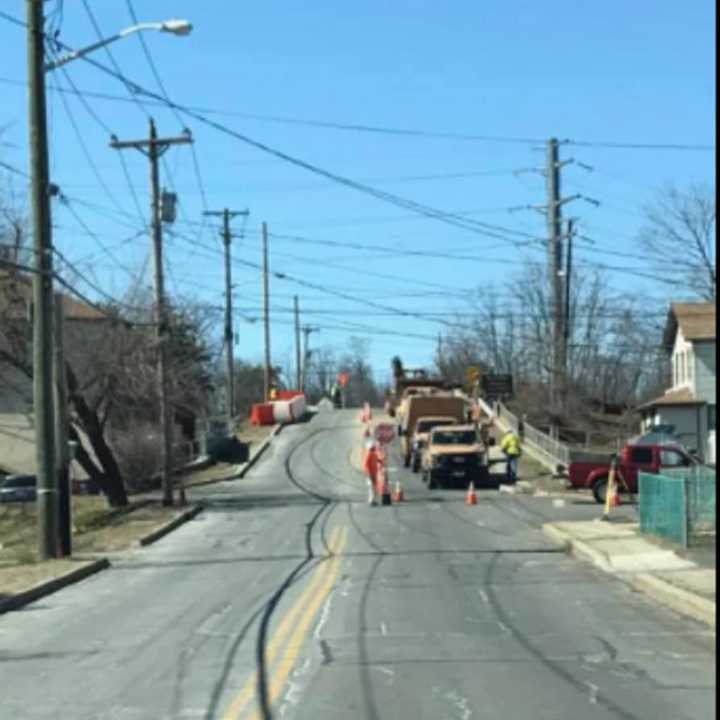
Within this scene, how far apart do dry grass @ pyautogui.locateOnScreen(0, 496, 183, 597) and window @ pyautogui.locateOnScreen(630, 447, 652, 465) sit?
41.5ft

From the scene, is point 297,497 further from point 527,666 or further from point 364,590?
point 527,666

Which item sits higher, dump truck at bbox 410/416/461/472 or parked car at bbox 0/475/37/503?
dump truck at bbox 410/416/461/472

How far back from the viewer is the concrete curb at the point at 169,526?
1059 inches

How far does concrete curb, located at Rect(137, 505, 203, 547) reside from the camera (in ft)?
88.2

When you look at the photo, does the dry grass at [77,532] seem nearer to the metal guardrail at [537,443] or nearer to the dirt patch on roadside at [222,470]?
the dirt patch on roadside at [222,470]

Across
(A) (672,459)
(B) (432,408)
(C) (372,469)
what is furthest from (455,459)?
(A) (672,459)

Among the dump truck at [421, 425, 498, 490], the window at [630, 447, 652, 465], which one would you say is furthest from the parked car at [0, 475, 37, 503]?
the window at [630, 447, 652, 465]

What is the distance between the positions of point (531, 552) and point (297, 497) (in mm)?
17486

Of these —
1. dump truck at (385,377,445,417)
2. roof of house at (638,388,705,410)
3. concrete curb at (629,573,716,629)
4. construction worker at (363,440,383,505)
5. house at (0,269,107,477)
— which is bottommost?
construction worker at (363,440,383,505)

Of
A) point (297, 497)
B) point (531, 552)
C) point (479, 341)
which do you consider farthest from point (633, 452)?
point (479, 341)

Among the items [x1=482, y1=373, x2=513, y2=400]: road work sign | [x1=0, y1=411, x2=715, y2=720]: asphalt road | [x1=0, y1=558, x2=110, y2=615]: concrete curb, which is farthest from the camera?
[x1=482, y1=373, x2=513, y2=400]: road work sign

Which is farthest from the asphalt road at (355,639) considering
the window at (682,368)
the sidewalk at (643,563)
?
the window at (682,368)

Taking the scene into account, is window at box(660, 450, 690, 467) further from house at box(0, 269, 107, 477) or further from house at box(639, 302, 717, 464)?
house at box(639, 302, 717, 464)

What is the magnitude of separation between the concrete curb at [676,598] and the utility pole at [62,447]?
1066 centimetres
